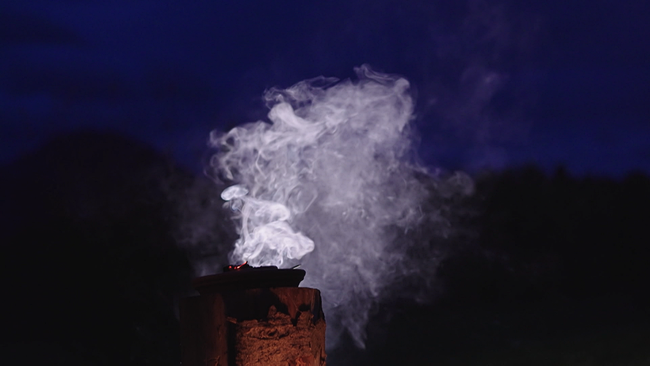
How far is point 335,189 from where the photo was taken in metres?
9.57

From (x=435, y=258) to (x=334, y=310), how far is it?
6.93 ft

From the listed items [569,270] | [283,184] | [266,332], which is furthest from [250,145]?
[569,270]

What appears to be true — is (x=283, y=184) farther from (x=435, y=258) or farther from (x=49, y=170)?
(x=49, y=170)

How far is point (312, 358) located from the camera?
5.96 metres

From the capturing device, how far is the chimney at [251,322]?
574cm

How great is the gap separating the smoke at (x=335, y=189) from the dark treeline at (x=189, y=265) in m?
0.89

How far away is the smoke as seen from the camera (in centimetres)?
759

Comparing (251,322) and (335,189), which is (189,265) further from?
(251,322)

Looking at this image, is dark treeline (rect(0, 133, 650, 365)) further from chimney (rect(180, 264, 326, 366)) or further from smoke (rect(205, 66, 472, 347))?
chimney (rect(180, 264, 326, 366))

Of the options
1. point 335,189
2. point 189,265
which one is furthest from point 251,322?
point 189,265

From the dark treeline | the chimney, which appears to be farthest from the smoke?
the chimney

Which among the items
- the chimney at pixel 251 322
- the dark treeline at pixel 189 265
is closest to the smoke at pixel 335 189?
the dark treeline at pixel 189 265

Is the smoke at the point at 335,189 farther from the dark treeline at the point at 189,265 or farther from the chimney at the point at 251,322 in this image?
the chimney at the point at 251,322

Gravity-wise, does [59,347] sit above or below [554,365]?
above
